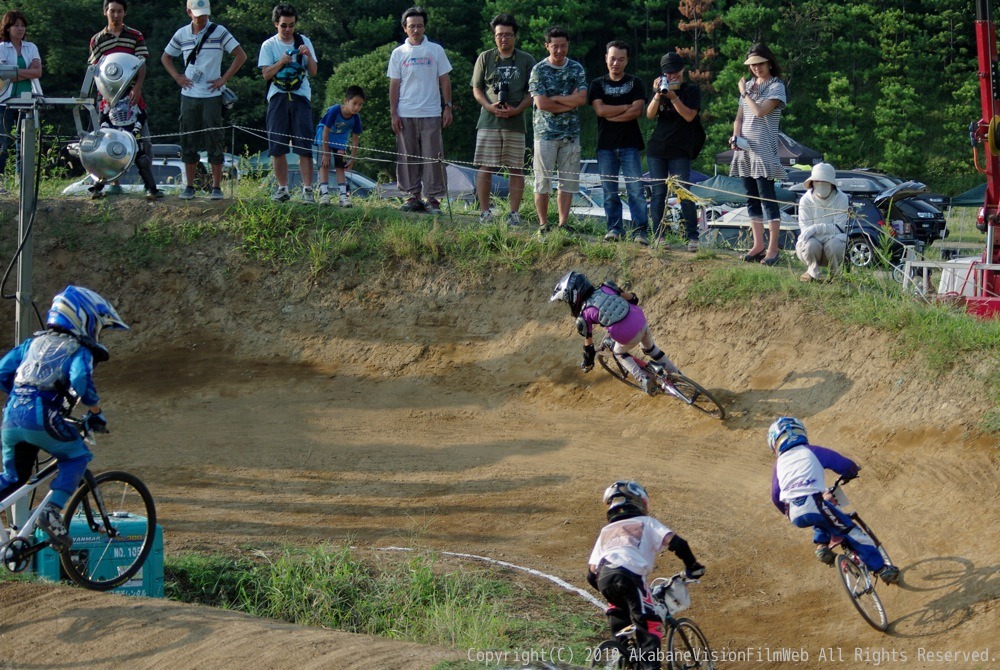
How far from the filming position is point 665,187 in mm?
13141

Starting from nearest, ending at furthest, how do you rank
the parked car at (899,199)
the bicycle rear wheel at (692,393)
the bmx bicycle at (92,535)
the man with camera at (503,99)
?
the bmx bicycle at (92,535)
the bicycle rear wheel at (692,393)
the man with camera at (503,99)
the parked car at (899,199)

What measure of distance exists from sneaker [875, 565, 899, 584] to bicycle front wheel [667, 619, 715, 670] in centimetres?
165

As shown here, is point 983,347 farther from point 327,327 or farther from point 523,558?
point 327,327

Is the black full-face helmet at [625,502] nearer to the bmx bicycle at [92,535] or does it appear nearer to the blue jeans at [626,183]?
the bmx bicycle at [92,535]

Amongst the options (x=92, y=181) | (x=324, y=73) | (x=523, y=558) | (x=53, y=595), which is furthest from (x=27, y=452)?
(x=324, y=73)

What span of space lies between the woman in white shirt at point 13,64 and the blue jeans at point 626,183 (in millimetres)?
6899

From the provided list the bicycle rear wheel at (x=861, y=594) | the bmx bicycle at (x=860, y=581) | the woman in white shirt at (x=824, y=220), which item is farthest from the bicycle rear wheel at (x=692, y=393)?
the bicycle rear wheel at (x=861, y=594)

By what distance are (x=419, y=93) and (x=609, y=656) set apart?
8.36 meters

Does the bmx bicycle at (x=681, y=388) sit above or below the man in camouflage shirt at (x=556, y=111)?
below

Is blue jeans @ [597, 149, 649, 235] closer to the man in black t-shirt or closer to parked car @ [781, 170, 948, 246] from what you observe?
the man in black t-shirt

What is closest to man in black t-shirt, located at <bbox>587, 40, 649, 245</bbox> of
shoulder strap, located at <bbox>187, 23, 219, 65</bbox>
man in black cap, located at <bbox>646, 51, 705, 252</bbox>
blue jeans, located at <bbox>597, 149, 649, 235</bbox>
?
blue jeans, located at <bbox>597, 149, 649, 235</bbox>

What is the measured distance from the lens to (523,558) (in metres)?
9.53

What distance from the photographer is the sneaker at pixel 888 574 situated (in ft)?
26.7

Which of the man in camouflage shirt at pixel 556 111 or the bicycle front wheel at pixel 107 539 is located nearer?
the bicycle front wheel at pixel 107 539
